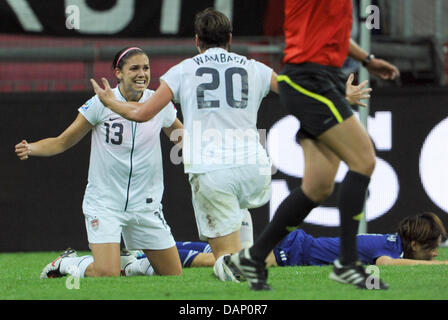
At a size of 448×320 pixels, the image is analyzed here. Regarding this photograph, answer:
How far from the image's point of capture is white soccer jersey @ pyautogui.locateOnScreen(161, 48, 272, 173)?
17.8 feet

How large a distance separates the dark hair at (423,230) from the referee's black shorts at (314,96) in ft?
7.97

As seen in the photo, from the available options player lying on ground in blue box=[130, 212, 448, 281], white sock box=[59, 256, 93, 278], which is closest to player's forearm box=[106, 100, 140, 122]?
white sock box=[59, 256, 93, 278]

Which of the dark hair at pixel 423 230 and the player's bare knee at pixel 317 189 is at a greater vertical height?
the player's bare knee at pixel 317 189

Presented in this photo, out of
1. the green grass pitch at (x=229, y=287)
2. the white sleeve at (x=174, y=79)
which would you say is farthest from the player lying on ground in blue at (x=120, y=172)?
the white sleeve at (x=174, y=79)

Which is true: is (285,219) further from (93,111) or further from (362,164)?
(93,111)

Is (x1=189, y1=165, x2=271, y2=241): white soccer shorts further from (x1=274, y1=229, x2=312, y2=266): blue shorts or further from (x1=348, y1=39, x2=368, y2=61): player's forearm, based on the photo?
(x1=274, y1=229, x2=312, y2=266): blue shorts

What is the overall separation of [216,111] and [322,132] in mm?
959

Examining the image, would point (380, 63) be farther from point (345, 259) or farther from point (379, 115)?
point (379, 115)

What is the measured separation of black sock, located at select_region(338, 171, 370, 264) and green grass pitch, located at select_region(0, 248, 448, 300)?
224 mm

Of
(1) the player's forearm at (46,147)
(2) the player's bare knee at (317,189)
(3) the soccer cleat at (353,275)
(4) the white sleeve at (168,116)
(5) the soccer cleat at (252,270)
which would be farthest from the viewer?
(4) the white sleeve at (168,116)

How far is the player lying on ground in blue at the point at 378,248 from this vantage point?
22.8 ft

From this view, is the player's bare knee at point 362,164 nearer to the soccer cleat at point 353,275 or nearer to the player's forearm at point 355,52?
the soccer cleat at point 353,275

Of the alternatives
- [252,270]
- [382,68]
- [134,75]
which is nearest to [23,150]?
[134,75]
